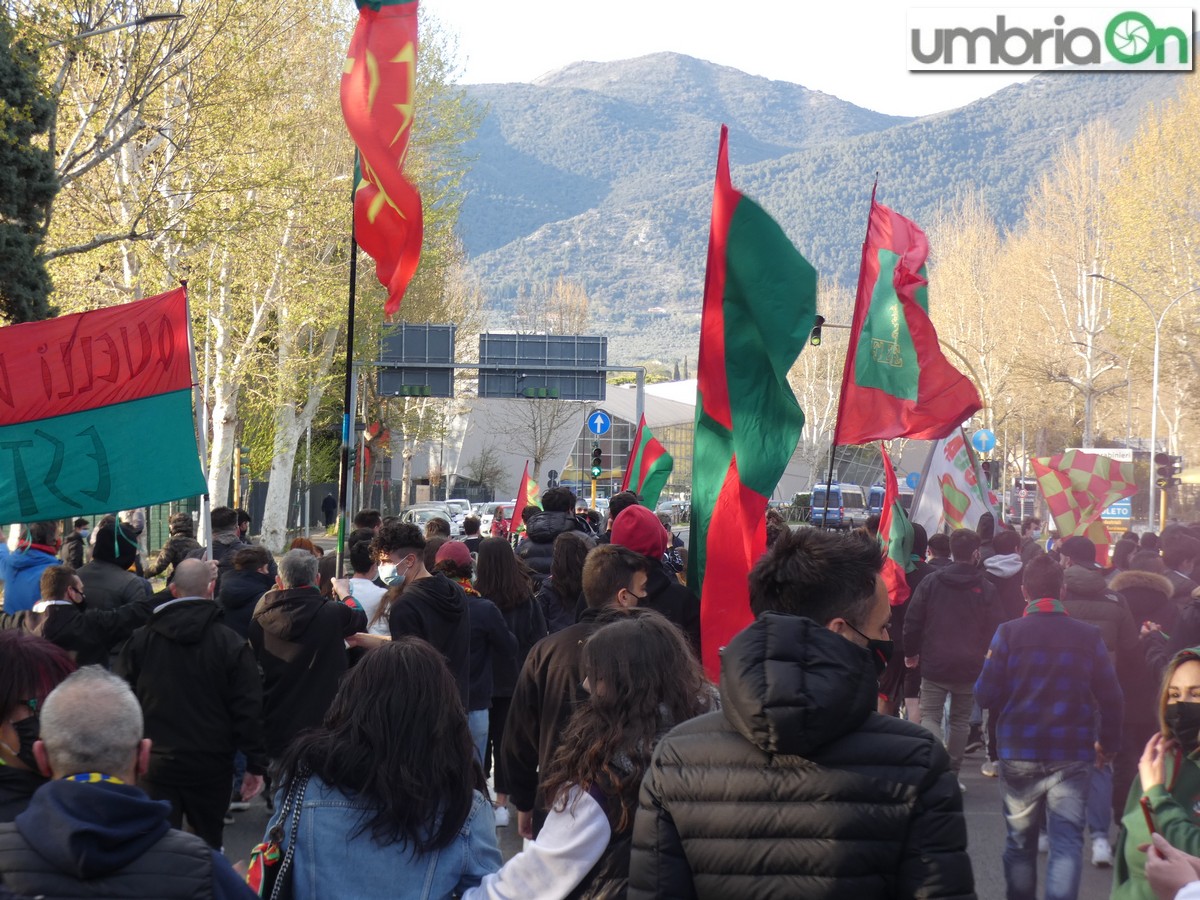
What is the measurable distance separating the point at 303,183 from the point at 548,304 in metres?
71.2

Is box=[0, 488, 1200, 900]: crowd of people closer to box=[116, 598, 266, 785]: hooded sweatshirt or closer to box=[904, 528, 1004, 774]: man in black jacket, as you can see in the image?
box=[116, 598, 266, 785]: hooded sweatshirt

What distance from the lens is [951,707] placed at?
871 cm

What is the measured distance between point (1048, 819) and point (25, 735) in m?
4.21

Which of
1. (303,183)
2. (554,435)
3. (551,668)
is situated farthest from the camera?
(554,435)

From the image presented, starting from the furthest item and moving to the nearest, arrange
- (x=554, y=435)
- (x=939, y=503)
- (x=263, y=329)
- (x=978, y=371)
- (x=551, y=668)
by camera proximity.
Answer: (x=554, y=435) < (x=978, y=371) < (x=263, y=329) < (x=939, y=503) < (x=551, y=668)

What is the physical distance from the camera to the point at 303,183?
20.8m

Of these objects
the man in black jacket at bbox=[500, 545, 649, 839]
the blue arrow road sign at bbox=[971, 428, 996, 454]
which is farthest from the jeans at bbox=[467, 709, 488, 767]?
the blue arrow road sign at bbox=[971, 428, 996, 454]

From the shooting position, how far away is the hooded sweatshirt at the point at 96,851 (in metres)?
2.53

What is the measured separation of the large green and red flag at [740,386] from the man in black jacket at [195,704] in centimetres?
195

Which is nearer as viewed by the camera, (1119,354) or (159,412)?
(159,412)

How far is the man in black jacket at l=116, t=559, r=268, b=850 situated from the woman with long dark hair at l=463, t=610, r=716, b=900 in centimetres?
271

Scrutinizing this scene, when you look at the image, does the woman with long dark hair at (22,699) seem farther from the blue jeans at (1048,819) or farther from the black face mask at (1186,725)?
the blue jeans at (1048,819)

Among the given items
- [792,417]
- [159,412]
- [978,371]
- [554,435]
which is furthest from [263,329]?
[554,435]

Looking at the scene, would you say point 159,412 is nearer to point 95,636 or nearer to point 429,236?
point 95,636
